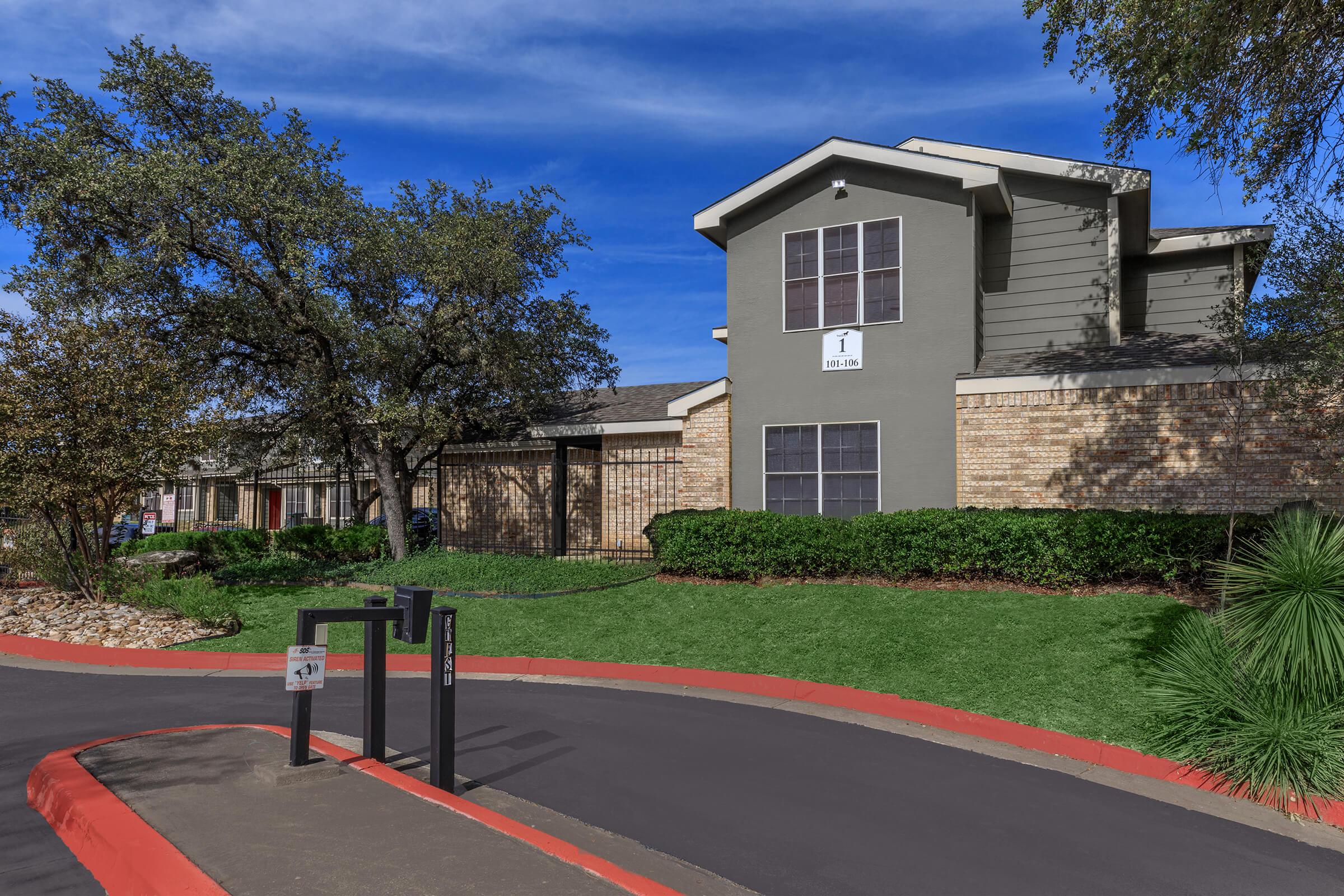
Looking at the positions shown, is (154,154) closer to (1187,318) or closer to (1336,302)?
(1336,302)

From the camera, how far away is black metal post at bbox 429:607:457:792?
207 inches

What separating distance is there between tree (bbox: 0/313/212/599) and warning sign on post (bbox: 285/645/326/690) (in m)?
9.02

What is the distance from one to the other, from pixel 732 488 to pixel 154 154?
37.0ft

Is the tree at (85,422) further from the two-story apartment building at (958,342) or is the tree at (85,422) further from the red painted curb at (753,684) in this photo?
the two-story apartment building at (958,342)

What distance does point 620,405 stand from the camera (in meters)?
21.0

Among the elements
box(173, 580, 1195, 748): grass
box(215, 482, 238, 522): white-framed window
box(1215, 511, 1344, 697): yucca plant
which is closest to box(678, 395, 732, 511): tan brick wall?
box(173, 580, 1195, 748): grass

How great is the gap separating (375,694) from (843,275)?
1183cm

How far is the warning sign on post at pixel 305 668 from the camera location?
5.29m

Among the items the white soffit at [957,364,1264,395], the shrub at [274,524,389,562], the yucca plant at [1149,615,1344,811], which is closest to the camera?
the yucca plant at [1149,615,1344,811]

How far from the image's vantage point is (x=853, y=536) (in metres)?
12.3

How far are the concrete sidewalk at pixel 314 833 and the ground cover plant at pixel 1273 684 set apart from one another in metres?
4.77

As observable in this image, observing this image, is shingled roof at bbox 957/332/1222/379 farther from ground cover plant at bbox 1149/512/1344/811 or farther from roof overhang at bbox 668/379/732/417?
ground cover plant at bbox 1149/512/1344/811

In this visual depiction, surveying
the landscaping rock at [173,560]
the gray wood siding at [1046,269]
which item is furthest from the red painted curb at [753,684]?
the gray wood siding at [1046,269]

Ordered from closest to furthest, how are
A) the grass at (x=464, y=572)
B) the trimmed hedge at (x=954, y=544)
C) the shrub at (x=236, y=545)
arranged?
the trimmed hedge at (x=954, y=544)
the grass at (x=464, y=572)
the shrub at (x=236, y=545)
